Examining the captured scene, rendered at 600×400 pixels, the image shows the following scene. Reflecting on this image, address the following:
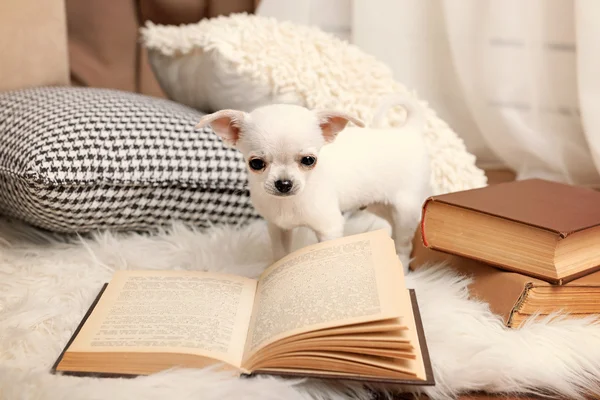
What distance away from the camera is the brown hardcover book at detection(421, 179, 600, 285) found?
2.44 ft

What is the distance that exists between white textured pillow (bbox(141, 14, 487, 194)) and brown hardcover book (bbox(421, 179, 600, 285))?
0.31 meters

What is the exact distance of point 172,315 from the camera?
0.71m

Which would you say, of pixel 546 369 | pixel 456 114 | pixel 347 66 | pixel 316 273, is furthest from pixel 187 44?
pixel 546 369

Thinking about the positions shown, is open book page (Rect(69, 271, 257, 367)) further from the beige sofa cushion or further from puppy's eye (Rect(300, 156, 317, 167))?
the beige sofa cushion

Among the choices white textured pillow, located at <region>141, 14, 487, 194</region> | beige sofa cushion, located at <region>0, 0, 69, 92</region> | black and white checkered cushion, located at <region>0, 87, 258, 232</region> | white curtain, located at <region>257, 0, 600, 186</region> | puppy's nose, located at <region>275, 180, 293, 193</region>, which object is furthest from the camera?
white curtain, located at <region>257, 0, 600, 186</region>

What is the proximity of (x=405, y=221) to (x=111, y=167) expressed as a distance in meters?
0.49

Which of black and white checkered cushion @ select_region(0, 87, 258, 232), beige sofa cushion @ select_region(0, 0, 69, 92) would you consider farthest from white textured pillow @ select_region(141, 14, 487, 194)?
beige sofa cushion @ select_region(0, 0, 69, 92)

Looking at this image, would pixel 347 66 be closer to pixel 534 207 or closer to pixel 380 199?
pixel 380 199

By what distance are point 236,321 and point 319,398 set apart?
14 centimetres

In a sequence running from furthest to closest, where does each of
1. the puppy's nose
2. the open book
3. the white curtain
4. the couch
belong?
the couch, the white curtain, the puppy's nose, the open book

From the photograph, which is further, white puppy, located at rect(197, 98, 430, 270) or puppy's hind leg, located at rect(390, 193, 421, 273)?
puppy's hind leg, located at rect(390, 193, 421, 273)

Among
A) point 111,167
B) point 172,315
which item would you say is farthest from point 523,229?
point 111,167

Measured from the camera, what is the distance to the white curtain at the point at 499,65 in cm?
139

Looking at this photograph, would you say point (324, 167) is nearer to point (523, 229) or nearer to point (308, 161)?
point (308, 161)
